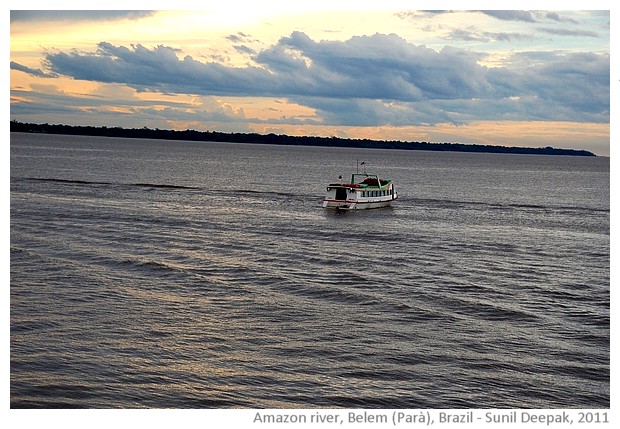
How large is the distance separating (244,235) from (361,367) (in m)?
23.0

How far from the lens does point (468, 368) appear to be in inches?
728

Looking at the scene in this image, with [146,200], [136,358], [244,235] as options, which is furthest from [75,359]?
[146,200]

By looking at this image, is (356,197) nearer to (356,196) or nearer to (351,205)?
(356,196)

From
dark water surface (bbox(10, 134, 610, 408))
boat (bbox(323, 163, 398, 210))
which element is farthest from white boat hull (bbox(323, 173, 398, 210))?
dark water surface (bbox(10, 134, 610, 408))

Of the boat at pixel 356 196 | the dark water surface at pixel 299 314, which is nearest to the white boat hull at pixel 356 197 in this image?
the boat at pixel 356 196

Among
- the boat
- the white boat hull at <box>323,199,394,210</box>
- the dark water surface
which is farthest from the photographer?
the boat

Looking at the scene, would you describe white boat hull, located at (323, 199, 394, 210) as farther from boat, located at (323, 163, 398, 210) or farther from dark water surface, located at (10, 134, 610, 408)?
dark water surface, located at (10, 134, 610, 408)

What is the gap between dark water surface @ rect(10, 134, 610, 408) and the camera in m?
16.8

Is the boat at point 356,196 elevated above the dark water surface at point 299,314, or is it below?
above

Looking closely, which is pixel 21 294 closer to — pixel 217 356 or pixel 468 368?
pixel 217 356

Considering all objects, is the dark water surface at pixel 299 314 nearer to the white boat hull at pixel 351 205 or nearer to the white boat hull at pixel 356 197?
the white boat hull at pixel 351 205

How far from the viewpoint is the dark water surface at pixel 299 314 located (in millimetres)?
16766

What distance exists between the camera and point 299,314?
2291 centimetres
